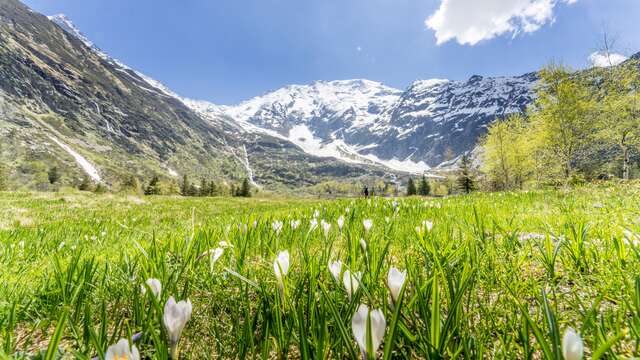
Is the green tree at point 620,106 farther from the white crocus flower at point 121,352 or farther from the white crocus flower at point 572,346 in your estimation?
the white crocus flower at point 121,352

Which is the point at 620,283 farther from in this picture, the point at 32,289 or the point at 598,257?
the point at 32,289

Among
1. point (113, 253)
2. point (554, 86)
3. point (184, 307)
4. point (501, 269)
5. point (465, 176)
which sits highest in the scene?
point (554, 86)

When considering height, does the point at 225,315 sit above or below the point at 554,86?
below

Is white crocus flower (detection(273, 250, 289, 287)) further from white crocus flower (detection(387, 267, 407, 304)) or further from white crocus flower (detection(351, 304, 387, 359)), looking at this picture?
white crocus flower (detection(351, 304, 387, 359))

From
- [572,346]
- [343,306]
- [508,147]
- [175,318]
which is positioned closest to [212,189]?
[508,147]

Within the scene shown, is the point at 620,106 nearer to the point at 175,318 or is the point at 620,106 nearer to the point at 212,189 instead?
the point at 175,318

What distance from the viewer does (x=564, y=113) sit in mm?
35500

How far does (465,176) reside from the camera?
3772 inches

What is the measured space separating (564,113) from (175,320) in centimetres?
4538

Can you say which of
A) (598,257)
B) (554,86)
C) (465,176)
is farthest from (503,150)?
(598,257)

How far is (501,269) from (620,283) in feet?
2.13

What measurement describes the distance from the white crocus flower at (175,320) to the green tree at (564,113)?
41.5m

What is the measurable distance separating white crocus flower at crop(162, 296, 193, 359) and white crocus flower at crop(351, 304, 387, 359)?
58cm

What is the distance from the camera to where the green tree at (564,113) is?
3491cm
